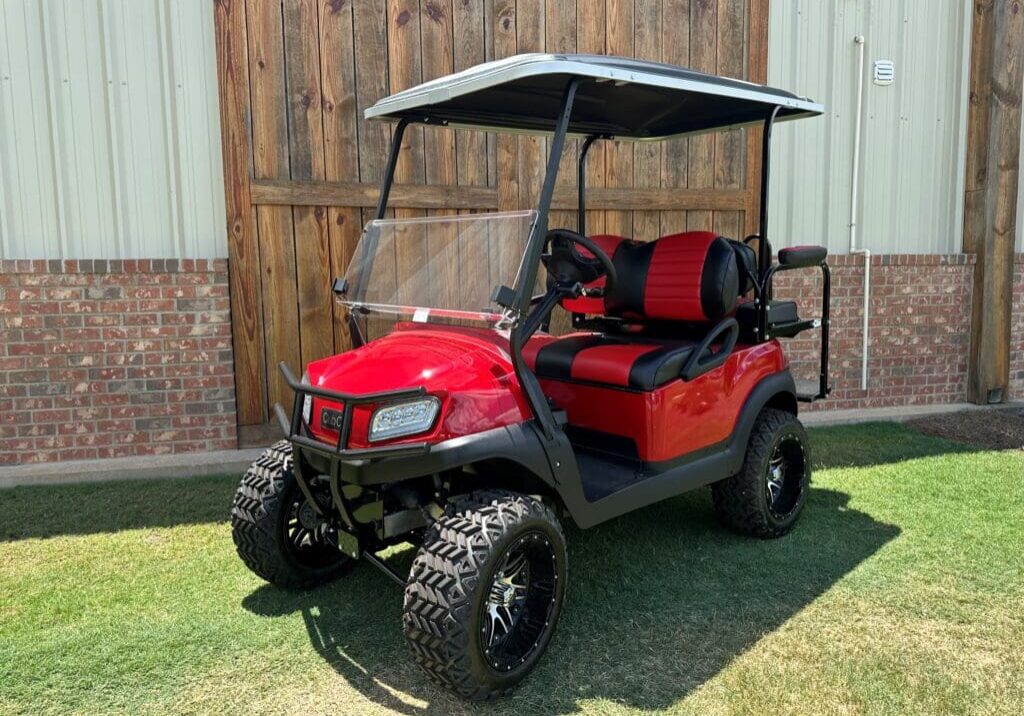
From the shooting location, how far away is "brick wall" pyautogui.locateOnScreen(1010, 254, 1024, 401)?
6.58 meters

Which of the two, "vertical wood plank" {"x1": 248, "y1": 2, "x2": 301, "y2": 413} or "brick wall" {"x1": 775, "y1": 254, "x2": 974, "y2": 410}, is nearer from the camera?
"vertical wood plank" {"x1": 248, "y1": 2, "x2": 301, "y2": 413}

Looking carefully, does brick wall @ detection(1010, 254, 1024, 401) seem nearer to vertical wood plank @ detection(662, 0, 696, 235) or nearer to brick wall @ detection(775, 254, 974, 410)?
brick wall @ detection(775, 254, 974, 410)

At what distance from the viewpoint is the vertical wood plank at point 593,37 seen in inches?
211

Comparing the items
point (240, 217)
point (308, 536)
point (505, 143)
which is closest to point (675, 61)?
point (505, 143)

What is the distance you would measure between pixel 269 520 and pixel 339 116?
2.84m

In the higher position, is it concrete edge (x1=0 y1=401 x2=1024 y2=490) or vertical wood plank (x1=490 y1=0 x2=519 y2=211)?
vertical wood plank (x1=490 y1=0 x2=519 y2=211)

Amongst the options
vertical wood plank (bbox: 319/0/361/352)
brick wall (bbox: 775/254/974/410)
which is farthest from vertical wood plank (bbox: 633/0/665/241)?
→ vertical wood plank (bbox: 319/0/361/352)

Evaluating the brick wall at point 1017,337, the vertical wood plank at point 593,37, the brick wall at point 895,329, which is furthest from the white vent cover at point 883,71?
the vertical wood plank at point 593,37

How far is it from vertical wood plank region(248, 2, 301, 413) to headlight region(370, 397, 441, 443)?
261 cm

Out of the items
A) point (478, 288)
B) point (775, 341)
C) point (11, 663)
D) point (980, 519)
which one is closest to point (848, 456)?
point (980, 519)

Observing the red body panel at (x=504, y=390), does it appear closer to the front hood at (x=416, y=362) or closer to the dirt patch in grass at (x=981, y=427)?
the front hood at (x=416, y=362)

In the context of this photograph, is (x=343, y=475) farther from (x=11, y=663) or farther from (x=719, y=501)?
(x=719, y=501)

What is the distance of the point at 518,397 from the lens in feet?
8.96

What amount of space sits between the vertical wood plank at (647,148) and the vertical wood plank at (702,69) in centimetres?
24
